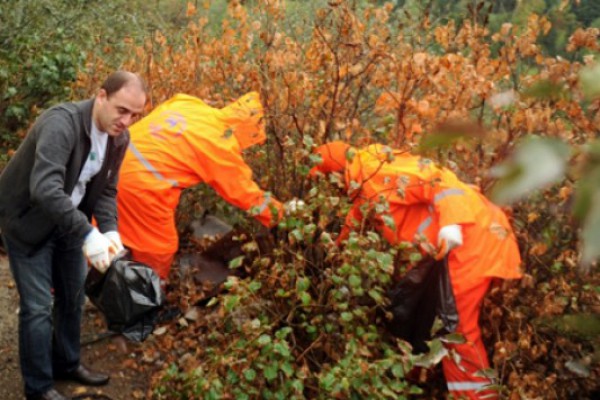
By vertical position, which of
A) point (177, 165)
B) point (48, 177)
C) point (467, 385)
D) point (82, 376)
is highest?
point (48, 177)

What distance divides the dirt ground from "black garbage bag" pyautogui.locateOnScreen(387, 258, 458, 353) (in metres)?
1.54

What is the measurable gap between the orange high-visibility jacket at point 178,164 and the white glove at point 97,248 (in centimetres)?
135

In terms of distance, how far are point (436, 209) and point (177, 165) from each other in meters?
1.67

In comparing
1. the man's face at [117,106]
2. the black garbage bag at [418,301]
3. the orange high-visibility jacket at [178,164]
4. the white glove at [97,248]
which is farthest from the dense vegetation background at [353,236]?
the man's face at [117,106]


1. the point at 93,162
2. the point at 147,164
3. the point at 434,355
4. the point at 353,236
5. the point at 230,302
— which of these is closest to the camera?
the point at 93,162

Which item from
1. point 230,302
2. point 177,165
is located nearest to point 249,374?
point 230,302

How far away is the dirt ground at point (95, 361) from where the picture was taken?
11.9ft

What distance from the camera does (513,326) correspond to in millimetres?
3766

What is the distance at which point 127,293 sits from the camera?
11.0ft

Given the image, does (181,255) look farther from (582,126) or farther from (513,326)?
(582,126)

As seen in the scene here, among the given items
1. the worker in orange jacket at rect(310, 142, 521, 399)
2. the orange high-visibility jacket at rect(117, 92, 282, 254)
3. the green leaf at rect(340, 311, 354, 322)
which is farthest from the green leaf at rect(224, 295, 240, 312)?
the orange high-visibility jacket at rect(117, 92, 282, 254)

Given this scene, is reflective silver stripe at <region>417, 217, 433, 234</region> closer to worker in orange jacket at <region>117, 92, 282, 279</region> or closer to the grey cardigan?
worker in orange jacket at <region>117, 92, 282, 279</region>

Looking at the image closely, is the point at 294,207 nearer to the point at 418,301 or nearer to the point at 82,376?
the point at 418,301

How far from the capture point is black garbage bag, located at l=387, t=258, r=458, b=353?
3.69m
